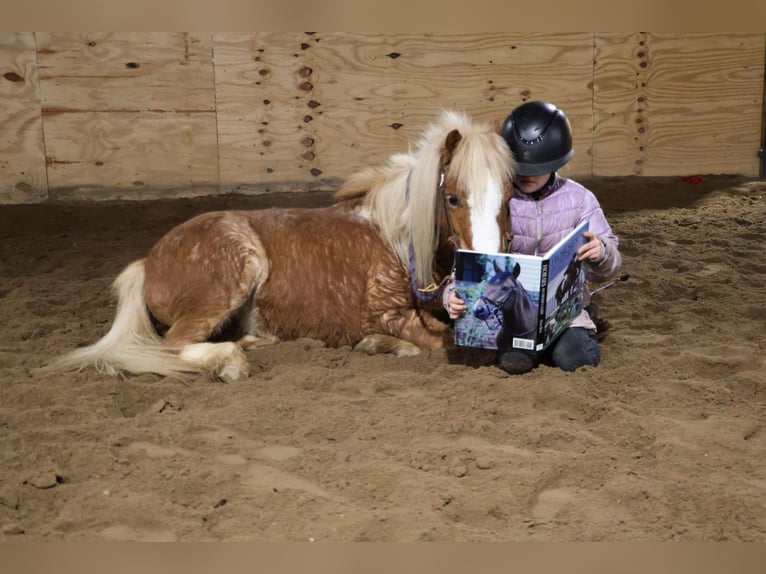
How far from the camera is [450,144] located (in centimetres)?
337

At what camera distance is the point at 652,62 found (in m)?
7.54

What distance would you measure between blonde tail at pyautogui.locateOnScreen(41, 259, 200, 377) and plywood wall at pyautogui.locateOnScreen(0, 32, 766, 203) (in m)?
3.47

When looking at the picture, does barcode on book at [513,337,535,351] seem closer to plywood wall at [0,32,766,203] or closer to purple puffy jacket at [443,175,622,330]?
purple puffy jacket at [443,175,622,330]

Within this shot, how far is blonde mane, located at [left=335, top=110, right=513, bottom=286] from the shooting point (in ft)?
10.7

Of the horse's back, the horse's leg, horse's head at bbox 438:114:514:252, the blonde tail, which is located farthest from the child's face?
the blonde tail

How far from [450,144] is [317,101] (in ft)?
13.2

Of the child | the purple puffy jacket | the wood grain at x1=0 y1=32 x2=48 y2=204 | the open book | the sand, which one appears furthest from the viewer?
the wood grain at x1=0 y1=32 x2=48 y2=204

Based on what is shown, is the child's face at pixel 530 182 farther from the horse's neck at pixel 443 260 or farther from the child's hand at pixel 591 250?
the horse's neck at pixel 443 260

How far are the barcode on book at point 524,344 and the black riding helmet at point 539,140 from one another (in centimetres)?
65

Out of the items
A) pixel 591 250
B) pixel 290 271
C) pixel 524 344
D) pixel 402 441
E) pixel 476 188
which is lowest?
pixel 402 441

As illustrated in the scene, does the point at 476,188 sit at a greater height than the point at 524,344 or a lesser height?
greater

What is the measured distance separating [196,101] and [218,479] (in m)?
5.08

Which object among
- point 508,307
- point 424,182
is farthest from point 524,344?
point 424,182

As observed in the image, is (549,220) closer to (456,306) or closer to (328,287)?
(456,306)
